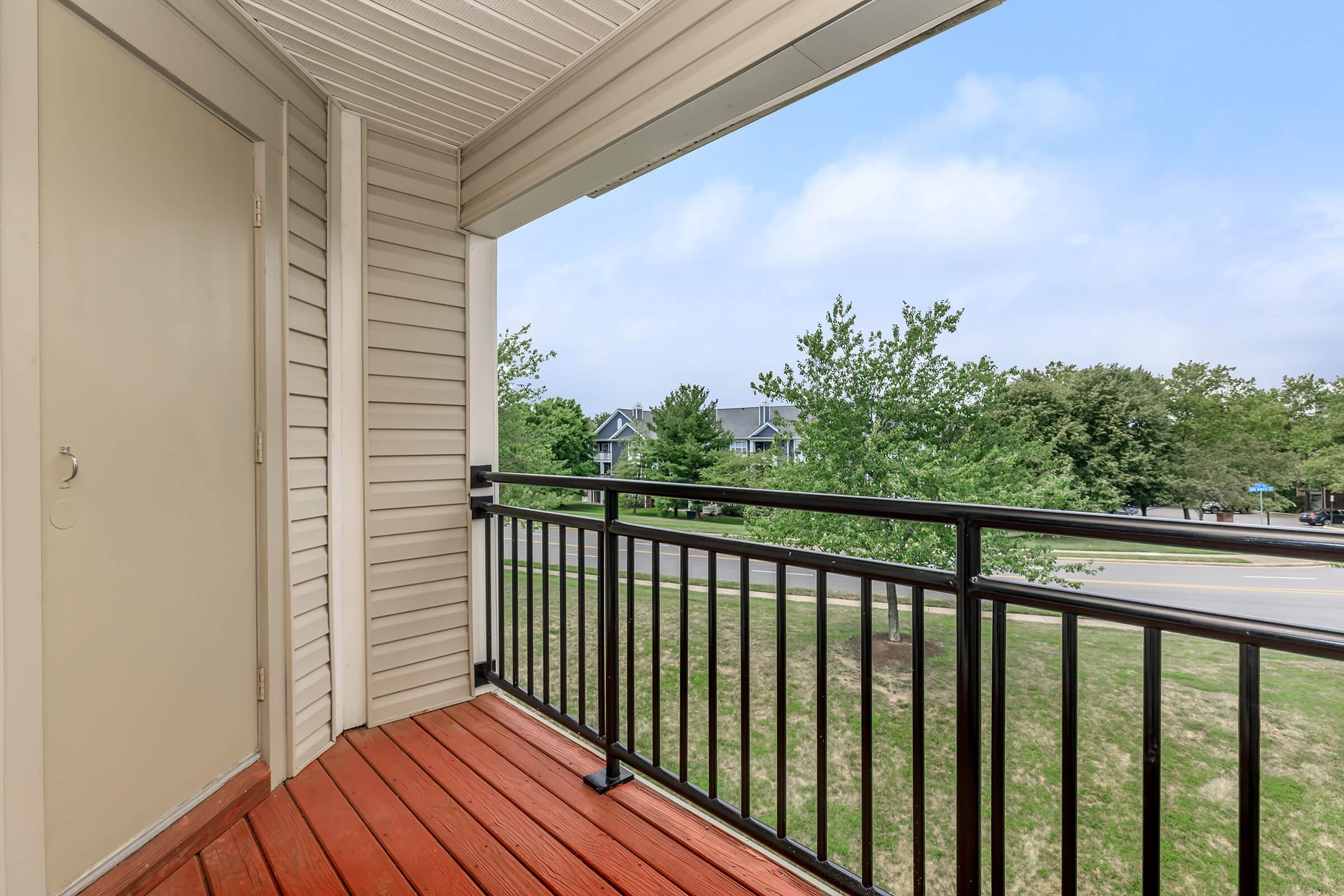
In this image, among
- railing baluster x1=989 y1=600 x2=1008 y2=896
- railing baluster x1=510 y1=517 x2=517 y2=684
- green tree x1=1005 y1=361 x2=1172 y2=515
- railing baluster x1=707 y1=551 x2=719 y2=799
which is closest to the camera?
railing baluster x1=989 y1=600 x2=1008 y2=896

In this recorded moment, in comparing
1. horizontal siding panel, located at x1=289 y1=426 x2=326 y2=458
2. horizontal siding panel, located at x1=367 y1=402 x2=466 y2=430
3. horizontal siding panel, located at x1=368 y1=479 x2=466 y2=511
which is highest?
horizontal siding panel, located at x1=367 y1=402 x2=466 y2=430

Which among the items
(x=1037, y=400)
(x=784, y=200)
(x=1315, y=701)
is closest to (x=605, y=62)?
(x=1315, y=701)

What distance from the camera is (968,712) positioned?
102 centimetres

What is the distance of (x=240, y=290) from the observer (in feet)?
5.42

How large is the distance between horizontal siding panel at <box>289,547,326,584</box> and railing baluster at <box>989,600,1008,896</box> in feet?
6.56

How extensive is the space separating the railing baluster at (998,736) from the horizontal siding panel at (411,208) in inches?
93.3

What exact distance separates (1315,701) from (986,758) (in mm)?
2190

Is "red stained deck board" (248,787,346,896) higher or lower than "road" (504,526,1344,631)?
lower

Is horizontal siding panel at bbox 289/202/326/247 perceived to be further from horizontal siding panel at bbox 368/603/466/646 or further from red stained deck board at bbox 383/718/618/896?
red stained deck board at bbox 383/718/618/896

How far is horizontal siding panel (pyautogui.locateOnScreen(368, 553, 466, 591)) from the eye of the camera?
7.04 ft

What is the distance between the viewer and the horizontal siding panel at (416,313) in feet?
7.00

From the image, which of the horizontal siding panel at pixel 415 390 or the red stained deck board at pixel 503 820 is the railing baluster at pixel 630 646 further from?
the horizontal siding panel at pixel 415 390

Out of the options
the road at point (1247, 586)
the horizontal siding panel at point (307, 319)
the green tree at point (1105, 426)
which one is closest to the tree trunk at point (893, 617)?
the green tree at point (1105, 426)

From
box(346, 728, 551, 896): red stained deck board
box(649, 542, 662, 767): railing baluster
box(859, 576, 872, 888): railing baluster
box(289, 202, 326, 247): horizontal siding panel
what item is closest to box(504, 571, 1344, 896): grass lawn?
box(649, 542, 662, 767): railing baluster
